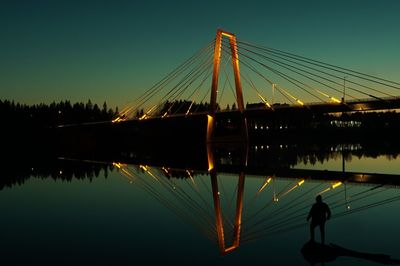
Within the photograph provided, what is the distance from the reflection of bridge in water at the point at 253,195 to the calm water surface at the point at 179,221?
1.9 inches

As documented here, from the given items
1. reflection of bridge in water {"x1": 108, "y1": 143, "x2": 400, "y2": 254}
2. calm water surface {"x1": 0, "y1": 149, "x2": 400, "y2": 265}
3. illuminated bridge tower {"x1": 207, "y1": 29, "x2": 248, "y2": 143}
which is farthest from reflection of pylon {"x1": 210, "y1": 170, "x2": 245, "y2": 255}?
illuminated bridge tower {"x1": 207, "y1": 29, "x2": 248, "y2": 143}

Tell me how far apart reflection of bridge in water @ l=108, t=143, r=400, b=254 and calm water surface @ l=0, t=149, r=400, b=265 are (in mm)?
47

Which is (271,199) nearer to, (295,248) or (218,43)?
(295,248)

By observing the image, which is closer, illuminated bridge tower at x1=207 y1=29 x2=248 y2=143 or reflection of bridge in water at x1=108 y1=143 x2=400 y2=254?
reflection of bridge in water at x1=108 y1=143 x2=400 y2=254

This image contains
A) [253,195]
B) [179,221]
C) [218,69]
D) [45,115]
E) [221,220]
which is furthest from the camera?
[45,115]

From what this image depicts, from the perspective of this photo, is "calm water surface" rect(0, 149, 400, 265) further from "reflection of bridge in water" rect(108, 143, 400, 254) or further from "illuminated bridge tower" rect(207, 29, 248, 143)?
"illuminated bridge tower" rect(207, 29, 248, 143)

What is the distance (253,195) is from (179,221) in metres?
5.80

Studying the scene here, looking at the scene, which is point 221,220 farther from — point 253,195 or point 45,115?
point 45,115

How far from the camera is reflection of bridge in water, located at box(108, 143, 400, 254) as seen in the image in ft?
45.8

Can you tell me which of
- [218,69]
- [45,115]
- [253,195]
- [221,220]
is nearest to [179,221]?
[221,220]

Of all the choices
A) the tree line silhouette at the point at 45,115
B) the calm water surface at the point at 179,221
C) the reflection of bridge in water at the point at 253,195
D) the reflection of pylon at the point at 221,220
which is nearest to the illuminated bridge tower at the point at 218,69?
the reflection of bridge in water at the point at 253,195

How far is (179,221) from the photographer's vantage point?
15.3 meters

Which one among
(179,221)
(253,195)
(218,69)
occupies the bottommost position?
(179,221)

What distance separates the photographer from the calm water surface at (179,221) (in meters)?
10.7
